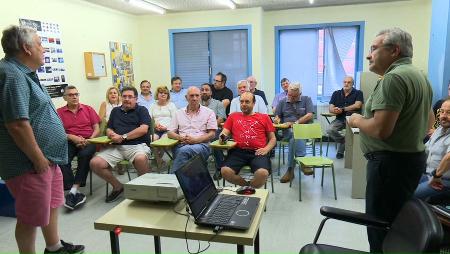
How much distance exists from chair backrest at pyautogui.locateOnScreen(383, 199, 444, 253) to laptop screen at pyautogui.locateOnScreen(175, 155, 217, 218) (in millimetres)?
827

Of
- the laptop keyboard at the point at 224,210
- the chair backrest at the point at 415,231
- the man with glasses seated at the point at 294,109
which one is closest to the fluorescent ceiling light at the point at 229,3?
the man with glasses seated at the point at 294,109

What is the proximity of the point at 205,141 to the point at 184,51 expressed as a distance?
3.12 m

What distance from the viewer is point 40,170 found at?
187 centimetres

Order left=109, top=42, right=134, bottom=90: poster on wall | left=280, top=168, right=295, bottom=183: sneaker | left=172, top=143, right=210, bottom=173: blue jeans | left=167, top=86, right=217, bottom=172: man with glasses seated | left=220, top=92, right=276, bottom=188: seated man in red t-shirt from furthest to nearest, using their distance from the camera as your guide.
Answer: left=109, top=42, right=134, bottom=90: poster on wall, left=280, top=168, right=295, bottom=183: sneaker, left=167, top=86, right=217, bottom=172: man with glasses seated, left=172, top=143, right=210, bottom=173: blue jeans, left=220, top=92, right=276, bottom=188: seated man in red t-shirt

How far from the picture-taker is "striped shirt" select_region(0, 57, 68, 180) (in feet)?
5.73

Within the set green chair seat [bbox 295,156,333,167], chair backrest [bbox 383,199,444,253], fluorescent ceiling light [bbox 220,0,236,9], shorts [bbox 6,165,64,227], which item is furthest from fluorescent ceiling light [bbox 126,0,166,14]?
chair backrest [bbox 383,199,444,253]

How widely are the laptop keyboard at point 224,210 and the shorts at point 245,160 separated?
1512 mm

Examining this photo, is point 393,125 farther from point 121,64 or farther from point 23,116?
point 121,64

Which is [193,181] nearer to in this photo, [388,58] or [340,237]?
[388,58]

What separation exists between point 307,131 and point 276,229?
1.49 meters

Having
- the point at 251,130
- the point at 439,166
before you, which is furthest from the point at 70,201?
the point at 439,166

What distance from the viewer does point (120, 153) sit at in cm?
365

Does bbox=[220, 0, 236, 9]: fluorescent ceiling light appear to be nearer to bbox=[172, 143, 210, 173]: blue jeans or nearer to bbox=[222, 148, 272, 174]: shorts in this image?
bbox=[172, 143, 210, 173]: blue jeans

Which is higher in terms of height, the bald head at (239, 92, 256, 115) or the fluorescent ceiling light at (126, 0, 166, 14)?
the fluorescent ceiling light at (126, 0, 166, 14)
